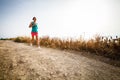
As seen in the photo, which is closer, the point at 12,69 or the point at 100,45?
the point at 12,69

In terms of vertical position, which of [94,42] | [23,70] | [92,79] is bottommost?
[92,79]

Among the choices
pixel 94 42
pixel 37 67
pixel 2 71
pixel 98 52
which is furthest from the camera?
pixel 94 42

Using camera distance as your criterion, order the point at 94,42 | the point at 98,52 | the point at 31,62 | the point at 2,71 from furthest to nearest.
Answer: the point at 94,42 → the point at 98,52 → the point at 31,62 → the point at 2,71

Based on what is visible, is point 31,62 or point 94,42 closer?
point 31,62

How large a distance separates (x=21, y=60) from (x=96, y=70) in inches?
90.4

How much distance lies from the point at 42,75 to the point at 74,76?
0.81m

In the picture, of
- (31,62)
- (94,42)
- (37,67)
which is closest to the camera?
(37,67)

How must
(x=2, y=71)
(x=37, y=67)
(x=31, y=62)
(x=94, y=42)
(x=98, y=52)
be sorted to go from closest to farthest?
1. (x=2, y=71)
2. (x=37, y=67)
3. (x=31, y=62)
4. (x=98, y=52)
5. (x=94, y=42)

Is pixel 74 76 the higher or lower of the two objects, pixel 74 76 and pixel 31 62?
the lower

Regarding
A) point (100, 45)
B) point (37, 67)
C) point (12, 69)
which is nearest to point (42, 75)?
point (37, 67)

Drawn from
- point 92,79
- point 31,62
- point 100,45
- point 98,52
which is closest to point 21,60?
point 31,62

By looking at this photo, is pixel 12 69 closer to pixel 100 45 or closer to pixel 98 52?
pixel 98 52

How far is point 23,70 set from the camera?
3406mm

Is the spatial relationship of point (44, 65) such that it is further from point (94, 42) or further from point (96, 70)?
point (94, 42)
